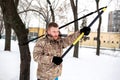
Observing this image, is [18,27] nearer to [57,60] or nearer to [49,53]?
[49,53]

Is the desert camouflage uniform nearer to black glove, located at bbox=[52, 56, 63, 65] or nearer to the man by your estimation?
the man

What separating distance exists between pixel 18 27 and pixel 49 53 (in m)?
2.43

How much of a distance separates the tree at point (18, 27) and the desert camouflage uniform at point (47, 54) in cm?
230

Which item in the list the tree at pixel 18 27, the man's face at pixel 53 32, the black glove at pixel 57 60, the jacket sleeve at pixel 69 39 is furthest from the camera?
the tree at pixel 18 27

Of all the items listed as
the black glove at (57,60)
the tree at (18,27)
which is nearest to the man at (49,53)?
the black glove at (57,60)

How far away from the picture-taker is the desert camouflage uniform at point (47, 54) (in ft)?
12.9

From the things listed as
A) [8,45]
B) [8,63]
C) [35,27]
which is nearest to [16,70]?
[8,63]

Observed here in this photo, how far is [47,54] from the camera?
3990mm

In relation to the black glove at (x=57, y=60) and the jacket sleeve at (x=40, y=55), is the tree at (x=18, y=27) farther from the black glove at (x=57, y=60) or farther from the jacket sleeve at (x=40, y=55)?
the black glove at (x=57, y=60)

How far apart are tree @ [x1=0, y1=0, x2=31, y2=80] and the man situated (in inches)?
90.2

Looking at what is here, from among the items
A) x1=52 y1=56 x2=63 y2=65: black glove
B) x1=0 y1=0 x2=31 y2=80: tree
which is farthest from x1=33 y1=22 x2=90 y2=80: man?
x1=0 y1=0 x2=31 y2=80: tree

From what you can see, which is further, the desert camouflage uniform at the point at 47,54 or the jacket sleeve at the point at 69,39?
the jacket sleeve at the point at 69,39

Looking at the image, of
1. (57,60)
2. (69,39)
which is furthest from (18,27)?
(57,60)

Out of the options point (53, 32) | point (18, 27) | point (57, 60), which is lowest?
point (57, 60)
